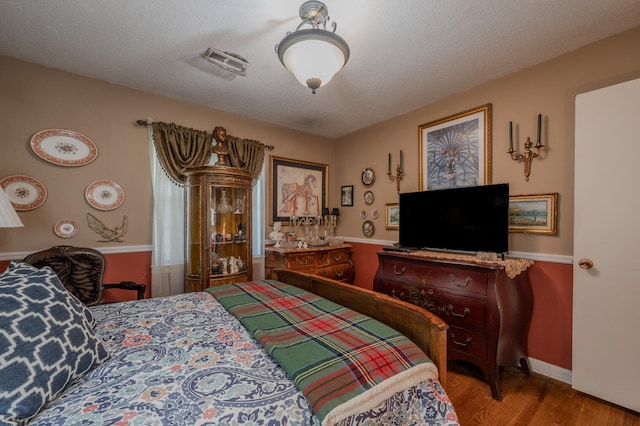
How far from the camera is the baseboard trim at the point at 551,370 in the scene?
201 cm

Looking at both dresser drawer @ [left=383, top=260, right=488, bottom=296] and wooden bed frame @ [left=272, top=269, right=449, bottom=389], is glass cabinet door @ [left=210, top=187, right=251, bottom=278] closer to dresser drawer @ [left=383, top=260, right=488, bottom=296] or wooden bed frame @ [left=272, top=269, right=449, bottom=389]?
wooden bed frame @ [left=272, top=269, right=449, bottom=389]

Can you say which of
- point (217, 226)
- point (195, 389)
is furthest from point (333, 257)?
point (195, 389)

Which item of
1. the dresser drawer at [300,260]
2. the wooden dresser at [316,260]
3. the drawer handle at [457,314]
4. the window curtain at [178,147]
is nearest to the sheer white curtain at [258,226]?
the wooden dresser at [316,260]

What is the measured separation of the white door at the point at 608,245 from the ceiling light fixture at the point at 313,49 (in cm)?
184

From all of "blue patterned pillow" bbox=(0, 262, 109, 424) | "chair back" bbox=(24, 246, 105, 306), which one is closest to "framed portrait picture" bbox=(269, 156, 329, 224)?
"chair back" bbox=(24, 246, 105, 306)

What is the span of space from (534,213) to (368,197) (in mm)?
1832

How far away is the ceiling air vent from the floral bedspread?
1.96m

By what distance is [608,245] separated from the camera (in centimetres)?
177

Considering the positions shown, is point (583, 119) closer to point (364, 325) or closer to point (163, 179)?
point (364, 325)

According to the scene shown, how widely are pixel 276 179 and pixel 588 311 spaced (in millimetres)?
3259

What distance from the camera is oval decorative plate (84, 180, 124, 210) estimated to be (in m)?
2.46

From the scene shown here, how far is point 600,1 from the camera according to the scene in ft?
5.10

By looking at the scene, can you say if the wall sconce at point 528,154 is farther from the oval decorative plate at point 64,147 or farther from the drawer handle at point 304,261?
the oval decorative plate at point 64,147

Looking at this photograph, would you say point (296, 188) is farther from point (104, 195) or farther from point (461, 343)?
point (461, 343)
